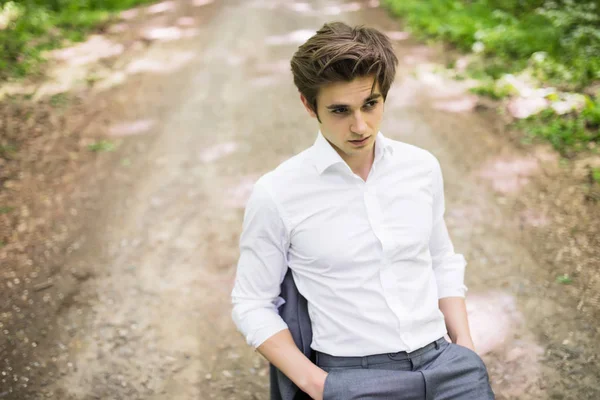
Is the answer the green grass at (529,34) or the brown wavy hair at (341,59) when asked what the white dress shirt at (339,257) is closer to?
the brown wavy hair at (341,59)

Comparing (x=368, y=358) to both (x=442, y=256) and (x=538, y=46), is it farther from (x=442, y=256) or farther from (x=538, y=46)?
(x=538, y=46)

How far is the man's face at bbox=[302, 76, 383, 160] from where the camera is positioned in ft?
6.41

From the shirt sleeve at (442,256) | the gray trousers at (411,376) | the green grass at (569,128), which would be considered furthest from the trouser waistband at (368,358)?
the green grass at (569,128)

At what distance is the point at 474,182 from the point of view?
4867 mm

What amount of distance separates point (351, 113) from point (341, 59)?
215 mm

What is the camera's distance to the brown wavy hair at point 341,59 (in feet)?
6.23

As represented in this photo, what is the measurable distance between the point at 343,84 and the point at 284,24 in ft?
29.1

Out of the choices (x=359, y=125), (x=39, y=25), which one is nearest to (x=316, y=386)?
(x=359, y=125)

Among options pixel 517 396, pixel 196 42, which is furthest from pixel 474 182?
pixel 196 42

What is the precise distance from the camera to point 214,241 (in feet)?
14.4

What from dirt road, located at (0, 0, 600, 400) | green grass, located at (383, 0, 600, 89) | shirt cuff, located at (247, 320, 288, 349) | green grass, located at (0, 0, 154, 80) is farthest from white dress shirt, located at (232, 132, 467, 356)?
green grass, located at (0, 0, 154, 80)

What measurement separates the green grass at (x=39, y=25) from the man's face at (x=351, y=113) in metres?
6.55

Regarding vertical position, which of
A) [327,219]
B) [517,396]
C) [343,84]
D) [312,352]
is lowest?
[517,396]

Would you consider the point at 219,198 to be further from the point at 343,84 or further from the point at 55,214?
the point at 343,84
